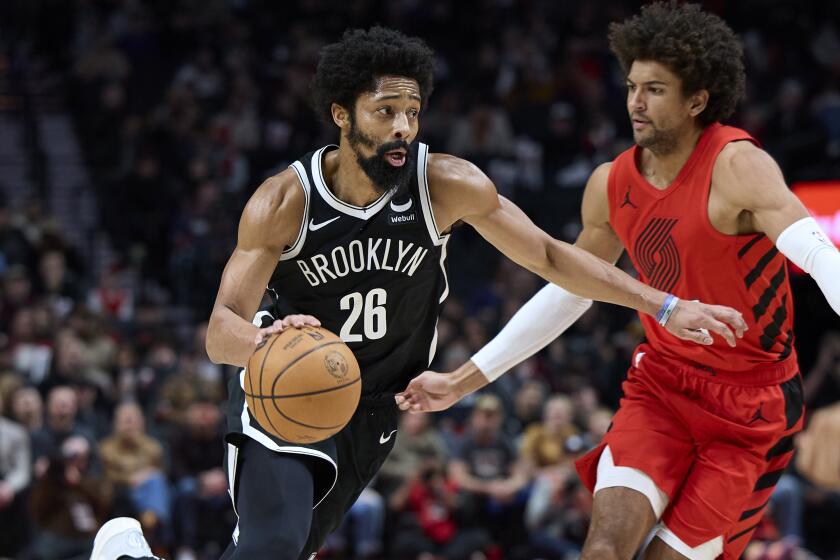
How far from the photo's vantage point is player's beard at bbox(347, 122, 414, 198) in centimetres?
477

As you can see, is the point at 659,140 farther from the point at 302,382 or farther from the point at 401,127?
the point at 302,382

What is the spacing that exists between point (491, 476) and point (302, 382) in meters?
6.26

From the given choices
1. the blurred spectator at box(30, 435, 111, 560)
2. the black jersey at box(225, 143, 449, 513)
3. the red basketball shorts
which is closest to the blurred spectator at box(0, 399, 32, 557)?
the blurred spectator at box(30, 435, 111, 560)

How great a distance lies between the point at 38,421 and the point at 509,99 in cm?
846

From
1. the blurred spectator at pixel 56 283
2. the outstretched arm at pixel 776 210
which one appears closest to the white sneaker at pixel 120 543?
the outstretched arm at pixel 776 210

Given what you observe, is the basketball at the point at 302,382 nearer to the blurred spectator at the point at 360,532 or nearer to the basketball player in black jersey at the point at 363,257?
the basketball player in black jersey at the point at 363,257

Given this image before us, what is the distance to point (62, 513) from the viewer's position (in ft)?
31.3

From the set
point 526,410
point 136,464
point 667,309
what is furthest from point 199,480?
point 667,309

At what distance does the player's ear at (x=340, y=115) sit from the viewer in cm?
498

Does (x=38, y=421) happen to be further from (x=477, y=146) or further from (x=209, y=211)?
(x=477, y=146)

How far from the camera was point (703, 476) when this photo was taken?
4.73 m

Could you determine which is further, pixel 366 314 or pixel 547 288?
pixel 547 288

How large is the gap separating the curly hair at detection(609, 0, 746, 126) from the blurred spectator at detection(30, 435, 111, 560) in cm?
625

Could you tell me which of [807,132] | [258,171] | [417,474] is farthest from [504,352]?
[258,171]
